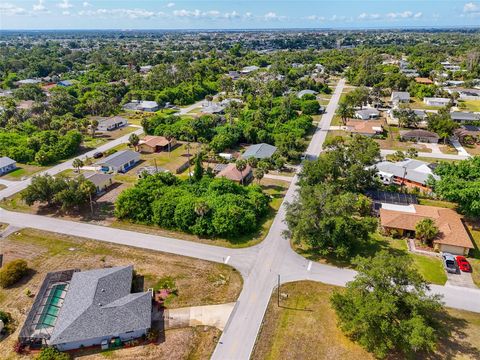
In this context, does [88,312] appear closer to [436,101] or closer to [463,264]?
[463,264]

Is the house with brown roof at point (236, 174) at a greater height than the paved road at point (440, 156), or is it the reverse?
the house with brown roof at point (236, 174)

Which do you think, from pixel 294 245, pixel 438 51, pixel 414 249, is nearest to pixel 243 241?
pixel 294 245

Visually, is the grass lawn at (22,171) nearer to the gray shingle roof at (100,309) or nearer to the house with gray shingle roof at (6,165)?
the house with gray shingle roof at (6,165)

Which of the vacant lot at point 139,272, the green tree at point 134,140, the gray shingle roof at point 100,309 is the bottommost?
the vacant lot at point 139,272

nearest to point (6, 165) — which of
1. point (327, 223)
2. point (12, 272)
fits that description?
point (12, 272)

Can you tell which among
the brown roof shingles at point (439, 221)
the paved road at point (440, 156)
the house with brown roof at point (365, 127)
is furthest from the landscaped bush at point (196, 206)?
the house with brown roof at point (365, 127)

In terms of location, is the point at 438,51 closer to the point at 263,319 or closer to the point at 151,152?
the point at 151,152
